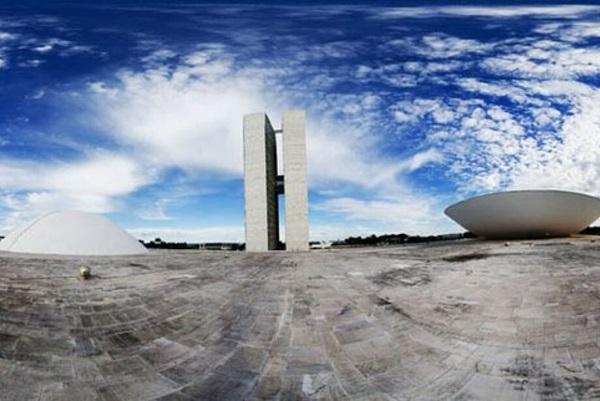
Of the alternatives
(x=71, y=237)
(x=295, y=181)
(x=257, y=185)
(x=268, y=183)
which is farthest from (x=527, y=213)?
(x=71, y=237)

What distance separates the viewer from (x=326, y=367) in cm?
557

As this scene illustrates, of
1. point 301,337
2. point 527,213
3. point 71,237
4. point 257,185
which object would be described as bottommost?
point 301,337

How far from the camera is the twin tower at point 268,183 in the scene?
95.6ft

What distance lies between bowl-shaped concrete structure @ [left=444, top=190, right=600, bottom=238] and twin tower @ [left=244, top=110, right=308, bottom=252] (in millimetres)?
11508

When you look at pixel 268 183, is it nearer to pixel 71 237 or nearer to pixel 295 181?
pixel 295 181

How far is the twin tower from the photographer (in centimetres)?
2912

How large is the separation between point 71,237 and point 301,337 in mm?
13910

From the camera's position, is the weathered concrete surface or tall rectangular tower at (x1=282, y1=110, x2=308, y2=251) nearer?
the weathered concrete surface

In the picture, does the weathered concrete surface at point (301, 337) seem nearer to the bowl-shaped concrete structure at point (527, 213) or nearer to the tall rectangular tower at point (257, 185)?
the bowl-shaped concrete structure at point (527, 213)

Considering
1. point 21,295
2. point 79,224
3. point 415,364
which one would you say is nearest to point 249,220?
point 79,224

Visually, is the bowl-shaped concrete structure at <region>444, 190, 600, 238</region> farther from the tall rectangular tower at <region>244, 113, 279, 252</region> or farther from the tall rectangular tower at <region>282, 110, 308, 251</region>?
the tall rectangular tower at <region>244, 113, 279, 252</region>

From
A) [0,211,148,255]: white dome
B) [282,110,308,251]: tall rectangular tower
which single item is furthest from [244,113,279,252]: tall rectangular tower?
[0,211,148,255]: white dome

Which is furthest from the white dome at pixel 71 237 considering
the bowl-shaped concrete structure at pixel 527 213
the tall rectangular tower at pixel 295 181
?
the bowl-shaped concrete structure at pixel 527 213

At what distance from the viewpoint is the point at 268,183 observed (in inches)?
1196
